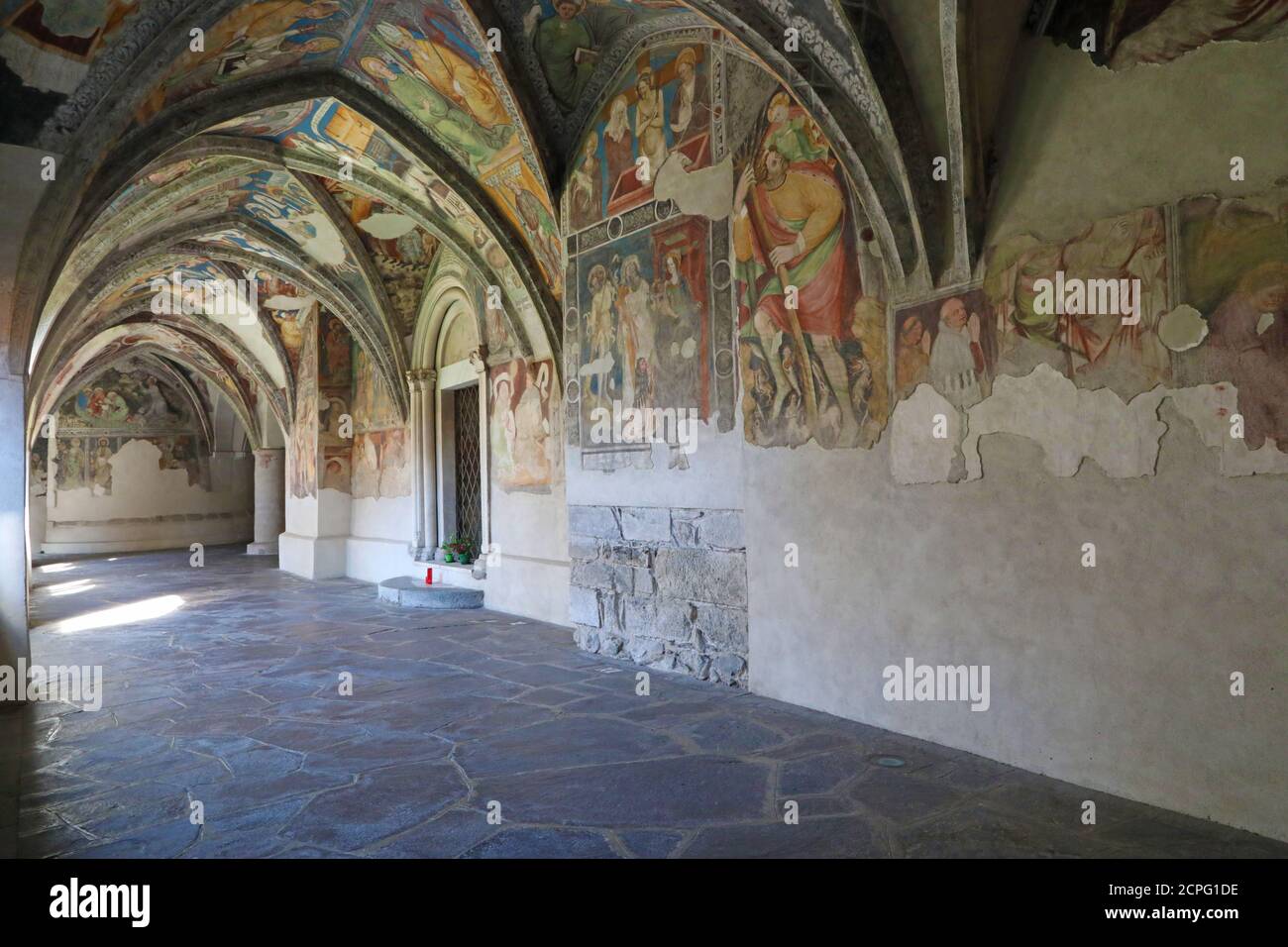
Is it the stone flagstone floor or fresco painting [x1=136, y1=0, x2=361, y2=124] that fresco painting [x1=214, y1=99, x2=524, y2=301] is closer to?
fresco painting [x1=136, y1=0, x2=361, y2=124]

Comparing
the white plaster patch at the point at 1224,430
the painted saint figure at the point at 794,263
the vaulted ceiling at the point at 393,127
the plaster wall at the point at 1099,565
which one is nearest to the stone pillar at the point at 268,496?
the vaulted ceiling at the point at 393,127

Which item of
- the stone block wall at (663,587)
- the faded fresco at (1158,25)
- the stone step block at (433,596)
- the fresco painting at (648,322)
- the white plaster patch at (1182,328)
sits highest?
the faded fresco at (1158,25)

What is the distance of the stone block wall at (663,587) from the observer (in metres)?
6.12

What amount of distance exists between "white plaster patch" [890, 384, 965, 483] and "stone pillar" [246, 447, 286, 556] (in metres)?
17.0

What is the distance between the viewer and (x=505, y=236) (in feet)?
28.5

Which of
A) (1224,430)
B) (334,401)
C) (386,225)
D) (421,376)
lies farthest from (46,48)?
(334,401)

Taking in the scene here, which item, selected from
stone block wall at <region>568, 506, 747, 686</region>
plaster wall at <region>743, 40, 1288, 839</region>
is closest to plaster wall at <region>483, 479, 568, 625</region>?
stone block wall at <region>568, 506, 747, 686</region>

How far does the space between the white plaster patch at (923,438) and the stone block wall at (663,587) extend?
4.78 ft

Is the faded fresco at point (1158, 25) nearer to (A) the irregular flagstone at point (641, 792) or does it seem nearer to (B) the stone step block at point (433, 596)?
(A) the irregular flagstone at point (641, 792)

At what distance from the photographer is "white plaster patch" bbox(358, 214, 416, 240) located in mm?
10922

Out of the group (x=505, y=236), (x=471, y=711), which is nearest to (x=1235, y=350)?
(x=471, y=711)

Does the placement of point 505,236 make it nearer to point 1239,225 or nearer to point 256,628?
point 256,628

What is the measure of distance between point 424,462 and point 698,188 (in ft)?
22.9
